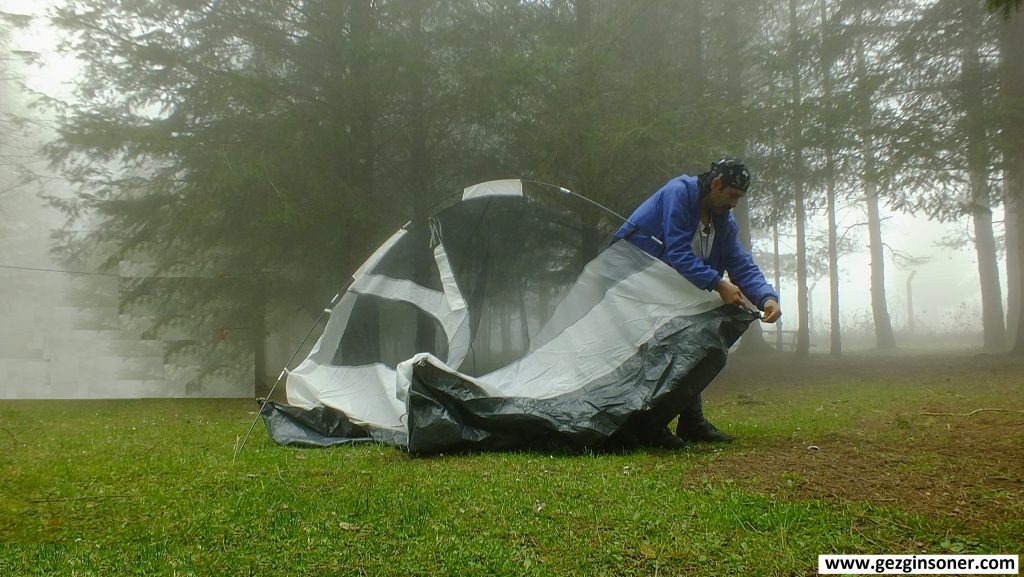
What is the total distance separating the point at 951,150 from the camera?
853cm

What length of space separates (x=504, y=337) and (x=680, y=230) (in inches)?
56.8

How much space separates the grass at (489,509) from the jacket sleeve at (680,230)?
41.1 inches

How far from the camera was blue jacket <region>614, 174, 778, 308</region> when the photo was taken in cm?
364

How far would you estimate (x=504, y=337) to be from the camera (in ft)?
14.6

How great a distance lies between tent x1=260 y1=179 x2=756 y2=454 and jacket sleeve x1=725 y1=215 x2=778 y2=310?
31 cm

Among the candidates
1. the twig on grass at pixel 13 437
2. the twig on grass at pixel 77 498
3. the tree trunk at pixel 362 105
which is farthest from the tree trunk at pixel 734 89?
the twig on grass at pixel 13 437

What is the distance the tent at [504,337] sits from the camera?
3.57 meters

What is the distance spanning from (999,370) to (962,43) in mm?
4528

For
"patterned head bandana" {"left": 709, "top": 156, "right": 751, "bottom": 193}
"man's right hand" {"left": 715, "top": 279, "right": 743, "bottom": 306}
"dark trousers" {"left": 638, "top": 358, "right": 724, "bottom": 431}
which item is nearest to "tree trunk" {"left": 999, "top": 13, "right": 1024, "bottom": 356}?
"patterned head bandana" {"left": 709, "top": 156, "right": 751, "bottom": 193}

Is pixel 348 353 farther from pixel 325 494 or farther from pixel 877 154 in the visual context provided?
pixel 877 154

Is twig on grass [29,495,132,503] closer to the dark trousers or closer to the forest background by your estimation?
the dark trousers

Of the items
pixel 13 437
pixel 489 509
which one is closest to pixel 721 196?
pixel 489 509

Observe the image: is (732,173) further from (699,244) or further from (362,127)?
(362,127)

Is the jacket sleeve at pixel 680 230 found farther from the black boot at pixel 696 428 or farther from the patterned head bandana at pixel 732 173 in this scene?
the black boot at pixel 696 428
